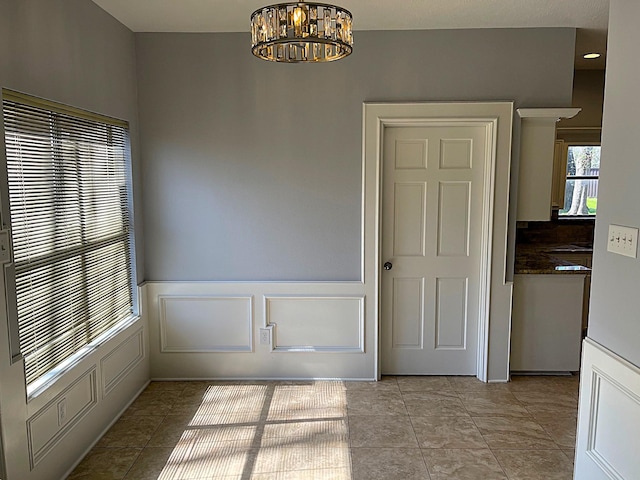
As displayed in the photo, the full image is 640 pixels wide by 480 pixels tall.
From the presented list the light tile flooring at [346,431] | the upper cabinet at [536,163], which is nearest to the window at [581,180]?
the upper cabinet at [536,163]

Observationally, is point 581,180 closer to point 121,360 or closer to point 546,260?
point 546,260

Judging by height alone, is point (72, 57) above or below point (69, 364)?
above

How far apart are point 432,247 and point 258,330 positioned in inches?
58.0

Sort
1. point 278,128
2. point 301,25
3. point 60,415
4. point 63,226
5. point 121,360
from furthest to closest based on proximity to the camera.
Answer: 1. point 278,128
2. point 121,360
3. point 63,226
4. point 60,415
5. point 301,25

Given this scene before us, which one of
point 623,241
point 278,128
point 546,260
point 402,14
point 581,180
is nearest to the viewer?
point 623,241

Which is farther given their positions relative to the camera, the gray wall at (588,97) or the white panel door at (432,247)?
the gray wall at (588,97)

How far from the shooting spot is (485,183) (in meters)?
3.62

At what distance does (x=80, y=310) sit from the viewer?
2.82 meters

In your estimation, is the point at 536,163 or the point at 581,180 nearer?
the point at 536,163

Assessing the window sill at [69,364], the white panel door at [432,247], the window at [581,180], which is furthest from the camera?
the window at [581,180]

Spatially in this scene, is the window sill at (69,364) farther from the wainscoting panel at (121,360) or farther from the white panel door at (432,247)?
the white panel door at (432,247)

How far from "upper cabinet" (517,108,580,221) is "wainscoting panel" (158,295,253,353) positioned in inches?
86.8

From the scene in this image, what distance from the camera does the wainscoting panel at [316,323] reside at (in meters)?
3.77

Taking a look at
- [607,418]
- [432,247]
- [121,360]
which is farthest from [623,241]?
[121,360]
